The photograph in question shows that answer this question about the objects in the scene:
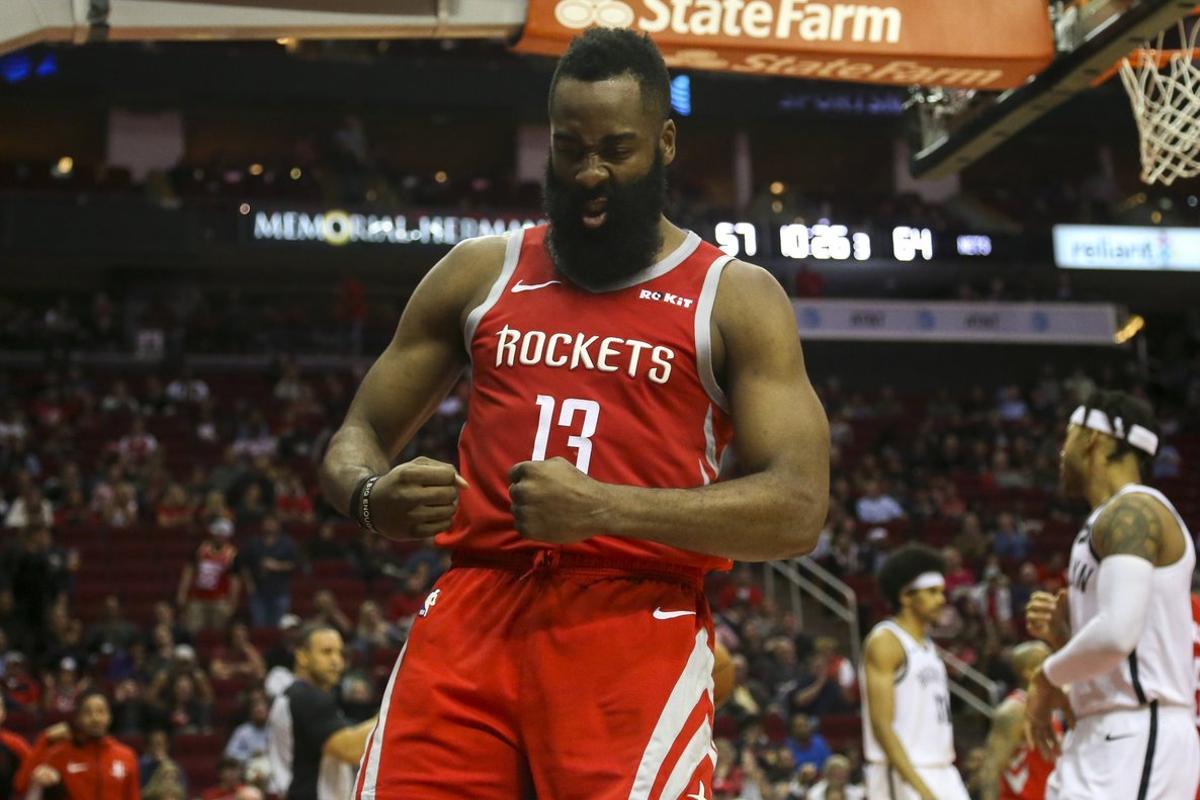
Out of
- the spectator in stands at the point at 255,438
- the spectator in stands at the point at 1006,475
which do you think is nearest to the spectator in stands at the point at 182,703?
the spectator in stands at the point at 255,438

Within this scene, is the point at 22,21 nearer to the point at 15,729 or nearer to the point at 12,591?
the point at 15,729

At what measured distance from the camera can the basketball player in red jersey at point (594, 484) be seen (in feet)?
8.95

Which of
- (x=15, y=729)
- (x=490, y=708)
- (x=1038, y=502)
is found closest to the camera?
(x=490, y=708)

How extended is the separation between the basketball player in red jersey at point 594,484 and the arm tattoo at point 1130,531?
2175 millimetres

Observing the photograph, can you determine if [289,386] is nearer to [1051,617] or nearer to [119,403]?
[119,403]

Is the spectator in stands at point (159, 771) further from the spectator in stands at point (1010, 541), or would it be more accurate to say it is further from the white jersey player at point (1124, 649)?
the spectator in stands at point (1010, 541)

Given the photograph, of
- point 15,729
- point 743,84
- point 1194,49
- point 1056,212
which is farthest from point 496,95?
point 1194,49

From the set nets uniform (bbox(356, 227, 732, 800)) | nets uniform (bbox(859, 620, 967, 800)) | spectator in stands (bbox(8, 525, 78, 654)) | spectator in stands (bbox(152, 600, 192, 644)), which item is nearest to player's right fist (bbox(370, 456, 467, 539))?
nets uniform (bbox(356, 227, 732, 800))

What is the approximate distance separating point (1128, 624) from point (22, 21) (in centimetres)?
366

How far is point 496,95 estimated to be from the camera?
2736cm

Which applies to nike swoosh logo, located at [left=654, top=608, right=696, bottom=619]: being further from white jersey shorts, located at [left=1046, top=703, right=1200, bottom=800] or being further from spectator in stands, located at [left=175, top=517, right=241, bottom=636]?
spectator in stands, located at [left=175, top=517, right=241, bottom=636]

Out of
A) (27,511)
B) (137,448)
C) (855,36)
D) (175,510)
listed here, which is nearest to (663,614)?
(855,36)

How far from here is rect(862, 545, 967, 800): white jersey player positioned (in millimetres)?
7516

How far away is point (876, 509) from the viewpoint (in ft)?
63.9
